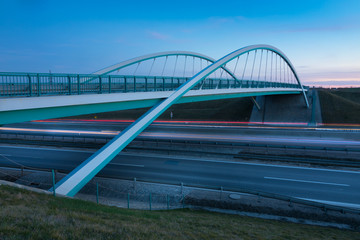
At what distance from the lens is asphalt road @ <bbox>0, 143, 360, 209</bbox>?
534 inches

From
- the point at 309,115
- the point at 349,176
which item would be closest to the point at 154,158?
the point at 349,176

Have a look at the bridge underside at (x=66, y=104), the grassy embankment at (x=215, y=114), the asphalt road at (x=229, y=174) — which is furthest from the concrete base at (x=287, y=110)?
the bridge underside at (x=66, y=104)

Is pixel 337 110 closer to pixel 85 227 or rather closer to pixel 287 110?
pixel 287 110

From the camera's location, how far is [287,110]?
1718 inches

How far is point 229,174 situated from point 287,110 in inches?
1256

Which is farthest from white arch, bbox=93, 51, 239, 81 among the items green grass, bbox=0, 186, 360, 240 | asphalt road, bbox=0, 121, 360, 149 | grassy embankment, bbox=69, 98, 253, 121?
green grass, bbox=0, 186, 360, 240

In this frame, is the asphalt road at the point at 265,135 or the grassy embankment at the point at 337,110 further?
the grassy embankment at the point at 337,110

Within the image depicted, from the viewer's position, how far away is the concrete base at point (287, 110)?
40.8 metres

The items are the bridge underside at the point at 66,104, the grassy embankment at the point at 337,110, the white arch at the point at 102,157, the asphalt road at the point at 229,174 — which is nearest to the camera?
the bridge underside at the point at 66,104

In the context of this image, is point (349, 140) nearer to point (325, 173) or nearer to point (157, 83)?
point (325, 173)

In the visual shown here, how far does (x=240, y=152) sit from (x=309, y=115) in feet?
84.0

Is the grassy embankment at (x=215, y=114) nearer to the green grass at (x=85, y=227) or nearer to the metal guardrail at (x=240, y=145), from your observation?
the metal guardrail at (x=240, y=145)

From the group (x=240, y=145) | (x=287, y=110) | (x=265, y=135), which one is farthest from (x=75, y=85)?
(x=287, y=110)

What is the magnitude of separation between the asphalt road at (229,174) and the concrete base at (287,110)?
25031mm
